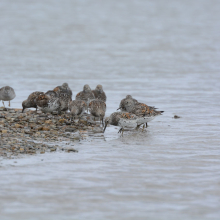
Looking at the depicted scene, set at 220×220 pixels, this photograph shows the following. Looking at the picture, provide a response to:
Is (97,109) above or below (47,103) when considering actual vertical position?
below

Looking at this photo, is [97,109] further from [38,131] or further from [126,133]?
[38,131]

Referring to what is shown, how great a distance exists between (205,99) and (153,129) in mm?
5148

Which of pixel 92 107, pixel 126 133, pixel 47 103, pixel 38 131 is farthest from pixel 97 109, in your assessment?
pixel 38 131

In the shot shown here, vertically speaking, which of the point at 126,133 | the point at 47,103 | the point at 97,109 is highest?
the point at 47,103

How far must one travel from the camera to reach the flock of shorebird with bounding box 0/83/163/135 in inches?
470

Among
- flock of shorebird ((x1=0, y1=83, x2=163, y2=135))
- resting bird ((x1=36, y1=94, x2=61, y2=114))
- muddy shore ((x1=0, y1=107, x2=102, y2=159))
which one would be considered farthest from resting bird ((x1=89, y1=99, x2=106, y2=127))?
resting bird ((x1=36, y1=94, x2=61, y2=114))

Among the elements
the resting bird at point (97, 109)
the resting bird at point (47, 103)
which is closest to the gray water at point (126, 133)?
the resting bird at point (97, 109)

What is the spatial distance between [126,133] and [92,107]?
1.47 meters

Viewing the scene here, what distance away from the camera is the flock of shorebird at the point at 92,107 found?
11930 millimetres

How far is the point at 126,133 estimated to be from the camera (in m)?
12.1

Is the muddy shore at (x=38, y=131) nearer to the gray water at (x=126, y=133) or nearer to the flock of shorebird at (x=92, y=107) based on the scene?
the flock of shorebird at (x=92, y=107)

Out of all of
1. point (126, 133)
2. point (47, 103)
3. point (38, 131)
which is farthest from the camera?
point (47, 103)

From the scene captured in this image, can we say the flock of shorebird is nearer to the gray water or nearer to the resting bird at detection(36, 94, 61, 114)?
the resting bird at detection(36, 94, 61, 114)

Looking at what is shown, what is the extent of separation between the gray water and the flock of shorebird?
39 cm
